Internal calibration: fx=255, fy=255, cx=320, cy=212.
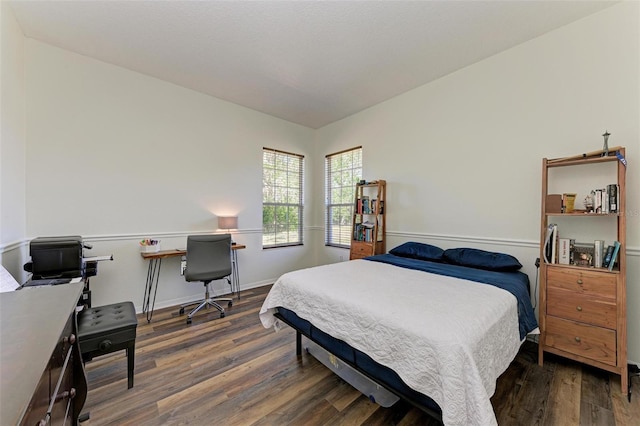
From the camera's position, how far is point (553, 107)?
2.39m

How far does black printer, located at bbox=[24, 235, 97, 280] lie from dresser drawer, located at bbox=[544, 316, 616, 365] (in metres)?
4.02

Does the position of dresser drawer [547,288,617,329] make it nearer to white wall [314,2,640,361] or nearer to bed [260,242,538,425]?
bed [260,242,538,425]

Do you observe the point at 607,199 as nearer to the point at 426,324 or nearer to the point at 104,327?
the point at 426,324

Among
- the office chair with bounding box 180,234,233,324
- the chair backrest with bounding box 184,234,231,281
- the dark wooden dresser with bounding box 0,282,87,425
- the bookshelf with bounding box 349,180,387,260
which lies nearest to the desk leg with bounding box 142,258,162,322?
the office chair with bounding box 180,234,233,324

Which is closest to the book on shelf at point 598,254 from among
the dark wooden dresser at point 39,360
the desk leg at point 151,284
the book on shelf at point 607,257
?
the book on shelf at point 607,257

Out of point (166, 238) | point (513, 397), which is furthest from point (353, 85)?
point (513, 397)

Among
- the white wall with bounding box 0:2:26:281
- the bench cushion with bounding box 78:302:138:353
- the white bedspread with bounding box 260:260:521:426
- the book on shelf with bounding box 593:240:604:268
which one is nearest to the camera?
the white bedspread with bounding box 260:260:521:426

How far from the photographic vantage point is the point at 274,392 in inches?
70.0

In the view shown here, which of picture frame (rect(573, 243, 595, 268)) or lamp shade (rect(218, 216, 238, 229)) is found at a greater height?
lamp shade (rect(218, 216, 238, 229))

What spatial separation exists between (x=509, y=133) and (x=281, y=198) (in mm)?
3343

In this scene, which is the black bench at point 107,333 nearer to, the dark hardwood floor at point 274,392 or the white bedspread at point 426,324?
the dark hardwood floor at point 274,392

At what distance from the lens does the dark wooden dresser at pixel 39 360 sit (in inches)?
21.2

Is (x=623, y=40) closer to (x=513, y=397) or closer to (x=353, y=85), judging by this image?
(x=353, y=85)

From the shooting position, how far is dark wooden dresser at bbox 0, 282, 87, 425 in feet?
1.77
